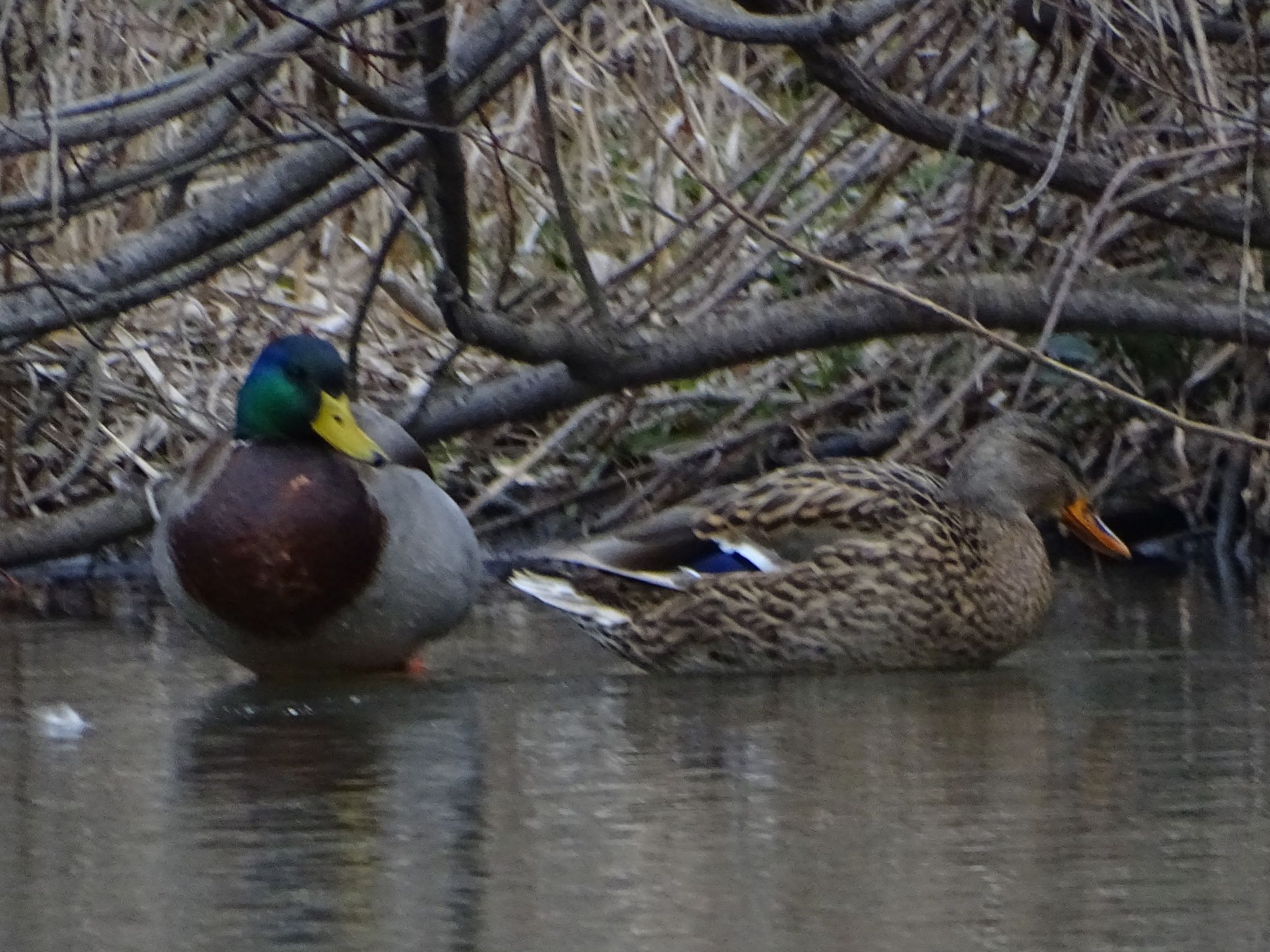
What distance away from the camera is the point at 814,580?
5715 millimetres

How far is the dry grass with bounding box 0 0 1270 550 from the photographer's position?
6609mm

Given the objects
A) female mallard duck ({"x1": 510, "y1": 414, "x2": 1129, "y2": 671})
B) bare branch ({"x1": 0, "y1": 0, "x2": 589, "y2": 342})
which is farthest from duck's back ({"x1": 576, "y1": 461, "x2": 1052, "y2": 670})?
bare branch ({"x1": 0, "y1": 0, "x2": 589, "y2": 342})

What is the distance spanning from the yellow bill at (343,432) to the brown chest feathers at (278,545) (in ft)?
0.20

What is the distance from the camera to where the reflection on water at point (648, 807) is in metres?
3.16

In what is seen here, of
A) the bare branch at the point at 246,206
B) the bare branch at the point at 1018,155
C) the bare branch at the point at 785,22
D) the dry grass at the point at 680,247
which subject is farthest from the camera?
the dry grass at the point at 680,247

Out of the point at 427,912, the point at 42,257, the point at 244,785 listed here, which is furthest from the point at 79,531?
the point at 427,912

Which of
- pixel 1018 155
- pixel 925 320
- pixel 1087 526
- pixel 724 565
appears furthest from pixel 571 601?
pixel 1018 155

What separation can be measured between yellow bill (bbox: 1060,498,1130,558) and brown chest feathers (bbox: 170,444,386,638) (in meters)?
1.67

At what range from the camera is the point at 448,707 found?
511cm

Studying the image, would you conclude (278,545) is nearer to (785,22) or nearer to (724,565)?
(724,565)

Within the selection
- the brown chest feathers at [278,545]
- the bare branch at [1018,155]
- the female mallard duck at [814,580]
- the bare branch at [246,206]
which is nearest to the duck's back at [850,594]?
the female mallard duck at [814,580]

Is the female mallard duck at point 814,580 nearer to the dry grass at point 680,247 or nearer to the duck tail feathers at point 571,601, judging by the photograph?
the duck tail feathers at point 571,601

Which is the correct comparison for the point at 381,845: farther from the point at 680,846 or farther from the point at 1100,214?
the point at 1100,214

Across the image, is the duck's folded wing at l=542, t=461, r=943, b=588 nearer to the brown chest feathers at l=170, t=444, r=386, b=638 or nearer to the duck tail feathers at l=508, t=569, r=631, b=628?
the duck tail feathers at l=508, t=569, r=631, b=628
